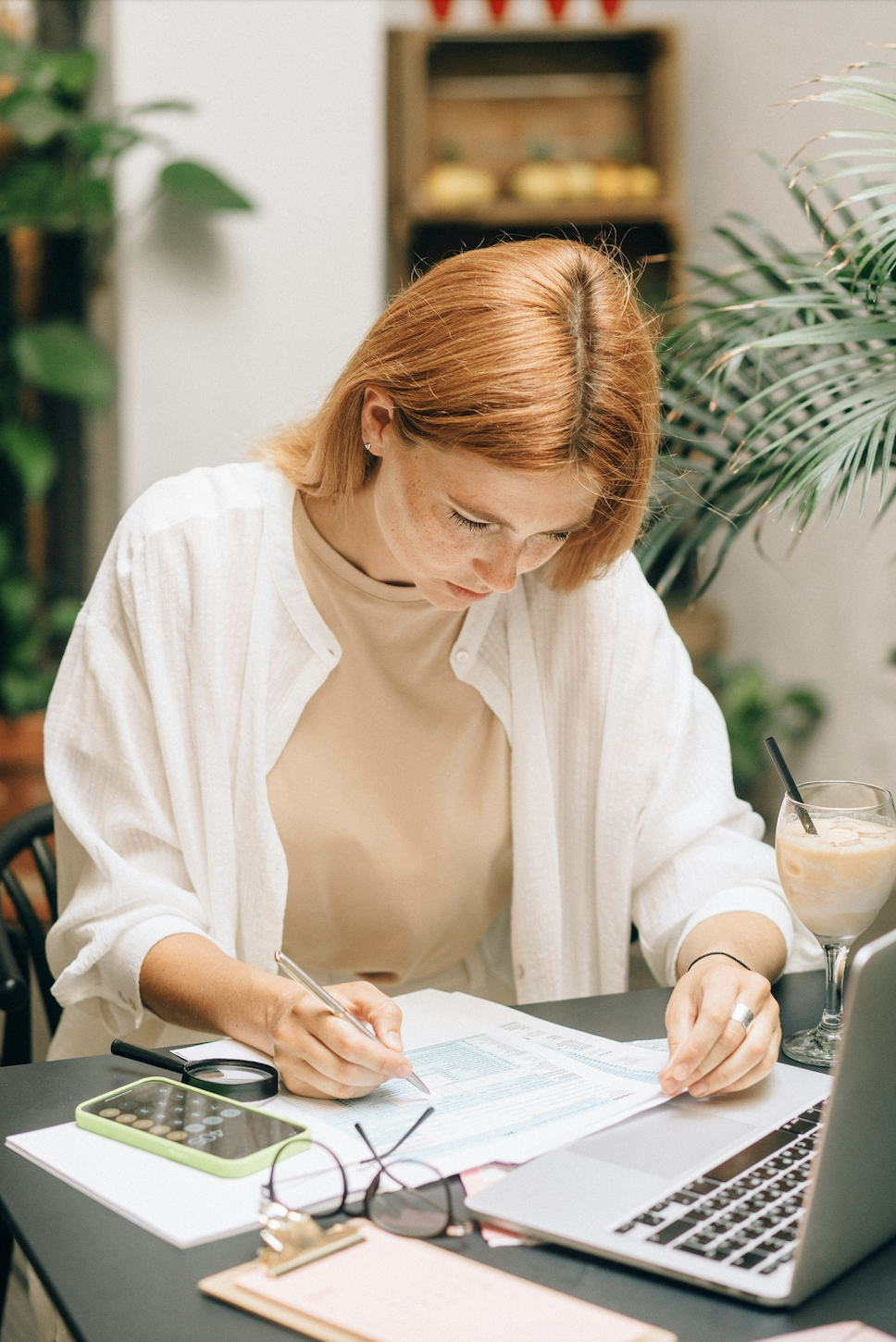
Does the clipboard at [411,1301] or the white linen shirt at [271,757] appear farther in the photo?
the white linen shirt at [271,757]

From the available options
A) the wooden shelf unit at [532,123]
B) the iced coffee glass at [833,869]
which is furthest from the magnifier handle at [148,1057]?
the wooden shelf unit at [532,123]

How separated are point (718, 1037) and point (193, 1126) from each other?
39cm

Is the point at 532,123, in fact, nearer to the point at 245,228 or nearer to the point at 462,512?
the point at 245,228

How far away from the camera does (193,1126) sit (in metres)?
0.91

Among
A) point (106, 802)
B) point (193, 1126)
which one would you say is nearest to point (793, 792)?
point (193, 1126)

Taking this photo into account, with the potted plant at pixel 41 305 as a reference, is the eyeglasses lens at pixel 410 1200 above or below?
below

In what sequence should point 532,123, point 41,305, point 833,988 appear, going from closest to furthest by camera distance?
point 833,988 → point 41,305 → point 532,123

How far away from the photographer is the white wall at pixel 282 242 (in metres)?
2.93

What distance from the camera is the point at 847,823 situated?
111 cm

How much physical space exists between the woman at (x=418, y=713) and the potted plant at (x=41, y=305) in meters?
1.56

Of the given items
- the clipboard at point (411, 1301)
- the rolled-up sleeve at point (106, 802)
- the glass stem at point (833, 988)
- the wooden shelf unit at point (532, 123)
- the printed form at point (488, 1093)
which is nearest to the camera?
the clipboard at point (411, 1301)

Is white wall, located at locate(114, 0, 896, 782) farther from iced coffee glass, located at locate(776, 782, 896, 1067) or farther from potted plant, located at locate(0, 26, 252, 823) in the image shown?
iced coffee glass, located at locate(776, 782, 896, 1067)

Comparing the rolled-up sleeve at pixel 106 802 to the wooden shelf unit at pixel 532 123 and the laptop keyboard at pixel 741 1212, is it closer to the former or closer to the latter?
the laptop keyboard at pixel 741 1212

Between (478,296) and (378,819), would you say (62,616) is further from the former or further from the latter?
(478,296)
